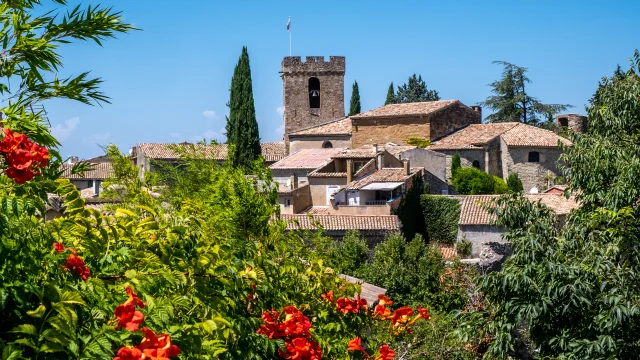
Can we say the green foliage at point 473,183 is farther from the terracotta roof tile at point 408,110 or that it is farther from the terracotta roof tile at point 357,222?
the terracotta roof tile at point 357,222

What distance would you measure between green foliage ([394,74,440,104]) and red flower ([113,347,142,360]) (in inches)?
3363

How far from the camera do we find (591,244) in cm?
1171

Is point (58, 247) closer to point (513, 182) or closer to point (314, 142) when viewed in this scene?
point (513, 182)

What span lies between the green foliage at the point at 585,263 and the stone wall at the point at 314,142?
160 feet

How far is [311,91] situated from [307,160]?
60.9 feet

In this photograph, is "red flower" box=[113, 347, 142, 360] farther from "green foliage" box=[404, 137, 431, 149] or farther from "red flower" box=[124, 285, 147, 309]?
"green foliage" box=[404, 137, 431, 149]

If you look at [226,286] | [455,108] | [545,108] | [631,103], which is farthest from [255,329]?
[545,108]

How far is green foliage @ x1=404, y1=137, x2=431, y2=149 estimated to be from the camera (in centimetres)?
5697

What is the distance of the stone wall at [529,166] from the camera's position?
53.8m

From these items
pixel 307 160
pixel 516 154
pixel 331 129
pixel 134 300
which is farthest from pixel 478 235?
pixel 134 300

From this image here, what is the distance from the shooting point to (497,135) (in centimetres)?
5547

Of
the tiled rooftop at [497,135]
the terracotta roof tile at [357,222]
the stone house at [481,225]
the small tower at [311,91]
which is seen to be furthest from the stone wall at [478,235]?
the small tower at [311,91]

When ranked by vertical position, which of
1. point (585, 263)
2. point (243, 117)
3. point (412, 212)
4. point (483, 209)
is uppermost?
point (243, 117)

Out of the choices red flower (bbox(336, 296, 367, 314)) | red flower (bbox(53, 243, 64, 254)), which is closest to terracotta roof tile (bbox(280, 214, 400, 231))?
red flower (bbox(336, 296, 367, 314))
